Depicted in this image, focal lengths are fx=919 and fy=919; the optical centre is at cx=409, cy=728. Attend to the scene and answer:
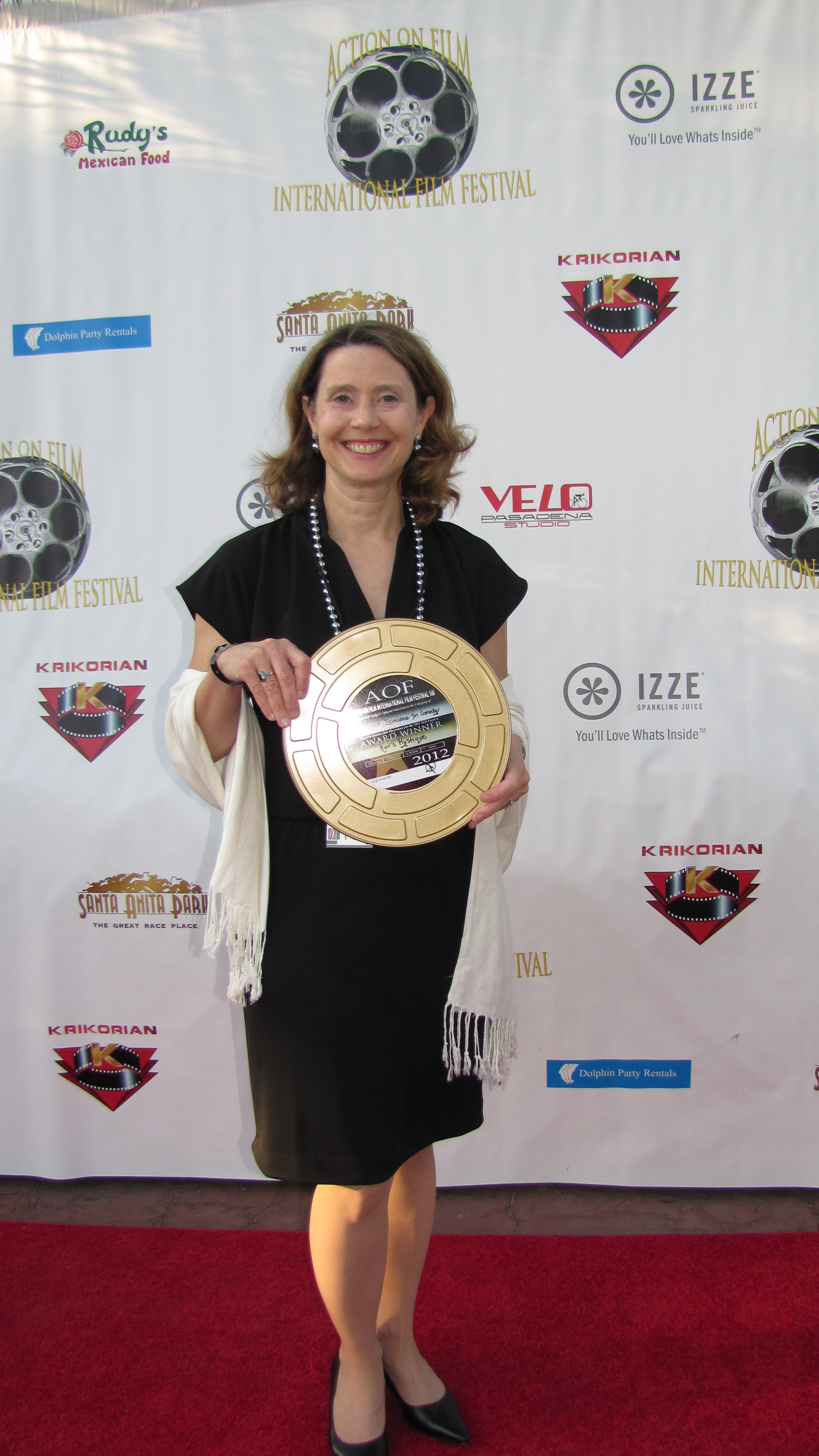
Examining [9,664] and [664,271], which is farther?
[9,664]

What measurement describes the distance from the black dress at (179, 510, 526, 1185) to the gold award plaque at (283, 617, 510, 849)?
77 mm

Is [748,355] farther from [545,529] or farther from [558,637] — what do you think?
[558,637]

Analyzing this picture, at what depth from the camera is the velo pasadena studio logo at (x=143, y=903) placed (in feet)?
7.60

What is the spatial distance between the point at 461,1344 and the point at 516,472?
1834 mm

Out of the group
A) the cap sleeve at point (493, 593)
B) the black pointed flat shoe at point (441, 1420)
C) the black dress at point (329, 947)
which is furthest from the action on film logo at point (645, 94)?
the black pointed flat shoe at point (441, 1420)

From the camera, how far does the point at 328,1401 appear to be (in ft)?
5.10

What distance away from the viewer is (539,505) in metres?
2.22

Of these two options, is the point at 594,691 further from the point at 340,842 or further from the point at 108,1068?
the point at 108,1068

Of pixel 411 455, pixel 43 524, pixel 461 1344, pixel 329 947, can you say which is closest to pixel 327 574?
pixel 411 455

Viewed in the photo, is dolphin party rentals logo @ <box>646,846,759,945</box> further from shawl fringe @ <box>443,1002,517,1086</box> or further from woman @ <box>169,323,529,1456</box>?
woman @ <box>169,323,529,1456</box>

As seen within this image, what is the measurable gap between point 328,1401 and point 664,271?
2.42 m

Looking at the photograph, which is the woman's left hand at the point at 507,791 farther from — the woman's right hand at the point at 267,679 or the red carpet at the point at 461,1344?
the red carpet at the point at 461,1344

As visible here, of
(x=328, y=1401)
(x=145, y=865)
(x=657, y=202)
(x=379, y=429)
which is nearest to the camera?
(x=379, y=429)

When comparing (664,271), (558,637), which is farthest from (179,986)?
(664,271)
